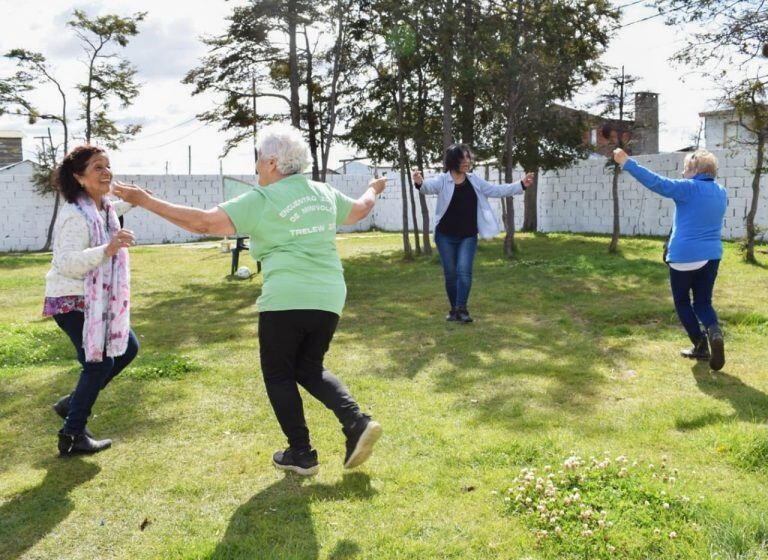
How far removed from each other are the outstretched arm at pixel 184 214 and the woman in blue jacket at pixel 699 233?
138 inches

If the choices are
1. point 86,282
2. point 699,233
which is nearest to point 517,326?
point 699,233

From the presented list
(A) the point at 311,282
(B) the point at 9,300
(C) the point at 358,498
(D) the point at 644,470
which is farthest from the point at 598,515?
(B) the point at 9,300

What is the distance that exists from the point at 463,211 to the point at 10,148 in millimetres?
36704

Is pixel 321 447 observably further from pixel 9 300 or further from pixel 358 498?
pixel 9 300

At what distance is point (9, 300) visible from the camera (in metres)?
11.6

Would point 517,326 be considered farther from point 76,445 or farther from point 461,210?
point 76,445

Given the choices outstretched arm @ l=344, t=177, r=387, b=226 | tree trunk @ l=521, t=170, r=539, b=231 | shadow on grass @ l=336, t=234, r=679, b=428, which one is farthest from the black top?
tree trunk @ l=521, t=170, r=539, b=231

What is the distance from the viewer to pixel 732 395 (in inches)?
197

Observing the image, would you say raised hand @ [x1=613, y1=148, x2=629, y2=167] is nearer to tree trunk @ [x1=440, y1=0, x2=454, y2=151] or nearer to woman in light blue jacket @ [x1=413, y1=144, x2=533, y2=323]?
woman in light blue jacket @ [x1=413, y1=144, x2=533, y2=323]

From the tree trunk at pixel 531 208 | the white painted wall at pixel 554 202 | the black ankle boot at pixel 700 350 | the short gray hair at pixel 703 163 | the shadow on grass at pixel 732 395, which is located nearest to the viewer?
the shadow on grass at pixel 732 395

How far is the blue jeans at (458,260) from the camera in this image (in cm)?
796

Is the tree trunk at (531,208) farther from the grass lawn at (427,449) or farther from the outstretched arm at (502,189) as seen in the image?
the outstretched arm at (502,189)

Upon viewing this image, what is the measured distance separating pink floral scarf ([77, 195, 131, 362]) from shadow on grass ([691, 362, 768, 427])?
3.62 m

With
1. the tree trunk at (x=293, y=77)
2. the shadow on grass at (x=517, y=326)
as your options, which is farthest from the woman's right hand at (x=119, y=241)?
the tree trunk at (x=293, y=77)
